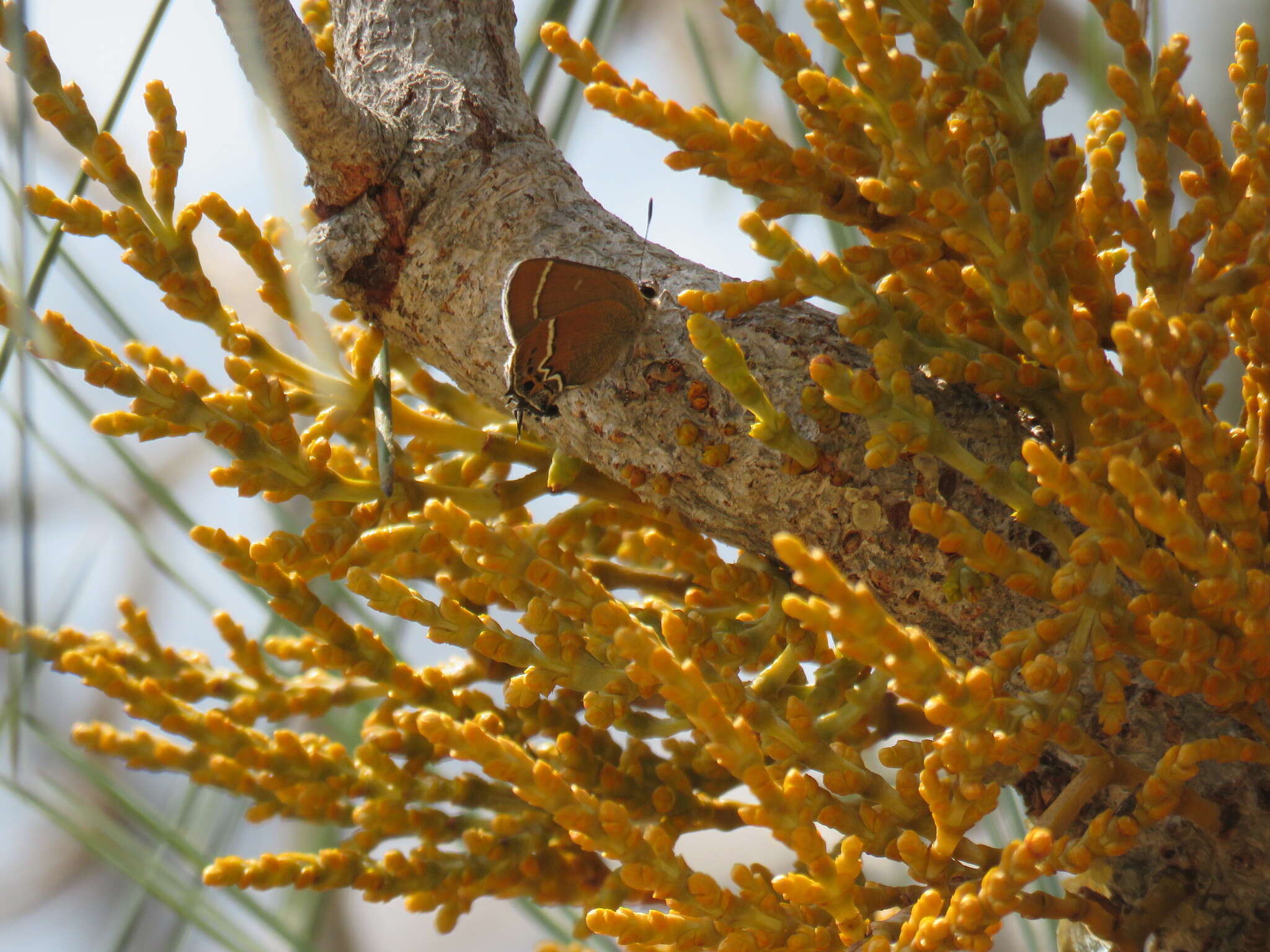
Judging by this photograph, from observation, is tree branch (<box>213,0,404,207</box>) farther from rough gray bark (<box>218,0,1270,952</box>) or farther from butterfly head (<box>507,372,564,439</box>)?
butterfly head (<box>507,372,564,439</box>)

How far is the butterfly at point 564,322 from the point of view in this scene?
807mm

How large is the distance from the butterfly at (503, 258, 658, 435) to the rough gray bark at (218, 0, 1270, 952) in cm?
3

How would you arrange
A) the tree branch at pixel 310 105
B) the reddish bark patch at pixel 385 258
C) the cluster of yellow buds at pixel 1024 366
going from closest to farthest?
the cluster of yellow buds at pixel 1024 366 < the tree branch at pixel 310 105 < the reddish bark patch at pixel 385 258

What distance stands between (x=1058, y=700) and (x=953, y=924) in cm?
17

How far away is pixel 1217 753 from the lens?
0.68 m

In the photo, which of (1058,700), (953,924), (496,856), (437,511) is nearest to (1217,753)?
(1058,700)

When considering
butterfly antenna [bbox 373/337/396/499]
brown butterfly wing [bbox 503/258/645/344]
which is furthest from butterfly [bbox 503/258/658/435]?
butterfly antenna [bbox 373/337/396/499]

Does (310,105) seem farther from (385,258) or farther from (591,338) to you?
(591,338)

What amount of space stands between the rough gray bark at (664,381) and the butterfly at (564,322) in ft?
0.10

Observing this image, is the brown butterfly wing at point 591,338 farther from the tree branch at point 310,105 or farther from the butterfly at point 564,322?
the tree branch at point 310,105

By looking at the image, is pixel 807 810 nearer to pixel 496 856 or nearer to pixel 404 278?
pixel 496 856

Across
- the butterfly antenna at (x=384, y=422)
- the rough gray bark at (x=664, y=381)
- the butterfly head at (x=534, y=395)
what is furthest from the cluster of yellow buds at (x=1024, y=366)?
the butterfly antenna at (x=384, y=422)

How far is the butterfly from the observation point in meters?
0.81

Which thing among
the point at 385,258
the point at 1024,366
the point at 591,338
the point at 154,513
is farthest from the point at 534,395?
the point at 154,513
